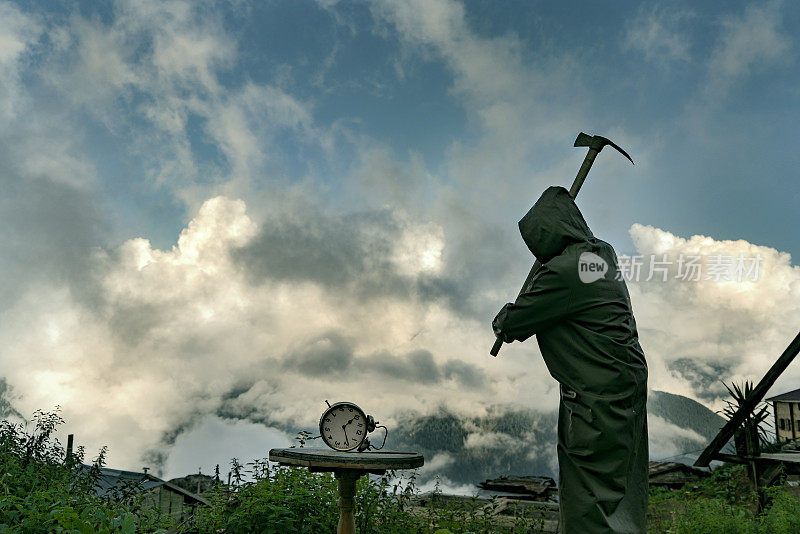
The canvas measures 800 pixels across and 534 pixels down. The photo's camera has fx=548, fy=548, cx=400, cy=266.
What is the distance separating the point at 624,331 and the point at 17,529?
3.45 metres

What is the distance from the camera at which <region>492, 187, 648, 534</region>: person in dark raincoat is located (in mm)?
2916

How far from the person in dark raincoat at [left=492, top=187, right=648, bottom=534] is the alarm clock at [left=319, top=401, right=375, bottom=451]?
1485 millimetres

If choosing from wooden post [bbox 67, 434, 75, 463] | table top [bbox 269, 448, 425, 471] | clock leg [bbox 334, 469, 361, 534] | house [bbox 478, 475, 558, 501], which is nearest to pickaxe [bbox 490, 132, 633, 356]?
table top [bbox 269, 448, 425, 471]

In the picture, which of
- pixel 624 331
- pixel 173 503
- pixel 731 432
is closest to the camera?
pixel 624 331

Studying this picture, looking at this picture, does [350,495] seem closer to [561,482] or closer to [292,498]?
[292,498]

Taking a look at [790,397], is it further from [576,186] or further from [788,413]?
[576,186]

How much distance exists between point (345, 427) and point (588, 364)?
1.96 m

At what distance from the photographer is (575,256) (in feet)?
10.5

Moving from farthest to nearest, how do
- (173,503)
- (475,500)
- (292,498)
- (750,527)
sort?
(173,503)
(475,500)
(750,527)
(292,498)

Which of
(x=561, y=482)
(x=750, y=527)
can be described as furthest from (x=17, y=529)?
(x=750, y=527)

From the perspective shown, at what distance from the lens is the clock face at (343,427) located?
413cm

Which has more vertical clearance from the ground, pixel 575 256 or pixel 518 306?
pixel 575 256

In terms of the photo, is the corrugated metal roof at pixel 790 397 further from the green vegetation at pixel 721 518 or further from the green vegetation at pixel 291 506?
the green vegetation at pixel 291 506

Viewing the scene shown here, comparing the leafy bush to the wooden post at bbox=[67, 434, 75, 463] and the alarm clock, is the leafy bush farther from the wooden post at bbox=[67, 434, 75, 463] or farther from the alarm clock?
the alarm clock
